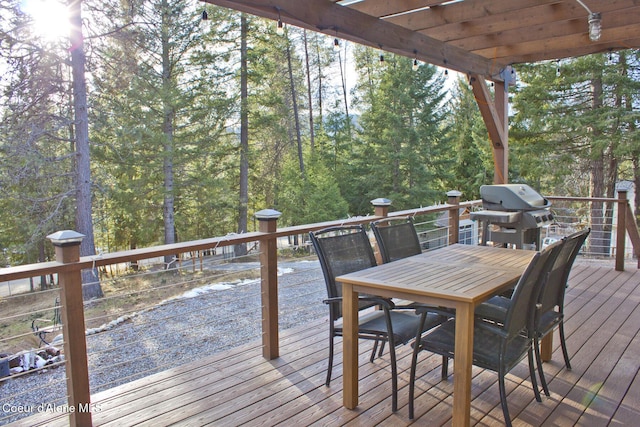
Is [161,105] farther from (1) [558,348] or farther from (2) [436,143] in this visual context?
(1) [558,348]

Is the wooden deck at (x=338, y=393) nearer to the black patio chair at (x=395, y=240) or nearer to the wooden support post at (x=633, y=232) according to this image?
the black patio chair at (x=395, y=240)

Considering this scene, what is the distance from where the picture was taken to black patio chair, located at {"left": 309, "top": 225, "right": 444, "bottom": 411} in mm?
2299

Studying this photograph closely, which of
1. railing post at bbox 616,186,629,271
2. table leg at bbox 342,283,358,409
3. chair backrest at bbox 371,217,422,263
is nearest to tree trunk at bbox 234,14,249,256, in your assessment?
railing post at bbox 616,186,629,271

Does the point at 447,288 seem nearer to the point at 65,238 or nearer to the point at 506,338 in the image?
the point at 506,338

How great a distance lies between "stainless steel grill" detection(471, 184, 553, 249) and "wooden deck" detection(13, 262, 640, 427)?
1115 mm

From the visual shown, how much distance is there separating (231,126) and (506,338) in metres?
13.6

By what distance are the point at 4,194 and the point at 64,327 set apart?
897 centimetres

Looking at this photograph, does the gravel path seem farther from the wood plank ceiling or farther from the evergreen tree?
the evergreen tree

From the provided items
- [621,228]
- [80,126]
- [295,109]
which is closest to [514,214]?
[621,228]

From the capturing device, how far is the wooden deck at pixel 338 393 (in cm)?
221

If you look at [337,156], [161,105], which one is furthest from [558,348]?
[337,156]

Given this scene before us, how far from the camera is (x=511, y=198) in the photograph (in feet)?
13.5

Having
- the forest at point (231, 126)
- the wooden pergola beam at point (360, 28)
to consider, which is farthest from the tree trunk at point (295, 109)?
the wooden pergola beam at point (360, 28)

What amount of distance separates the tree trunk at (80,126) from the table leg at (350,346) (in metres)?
7.76
